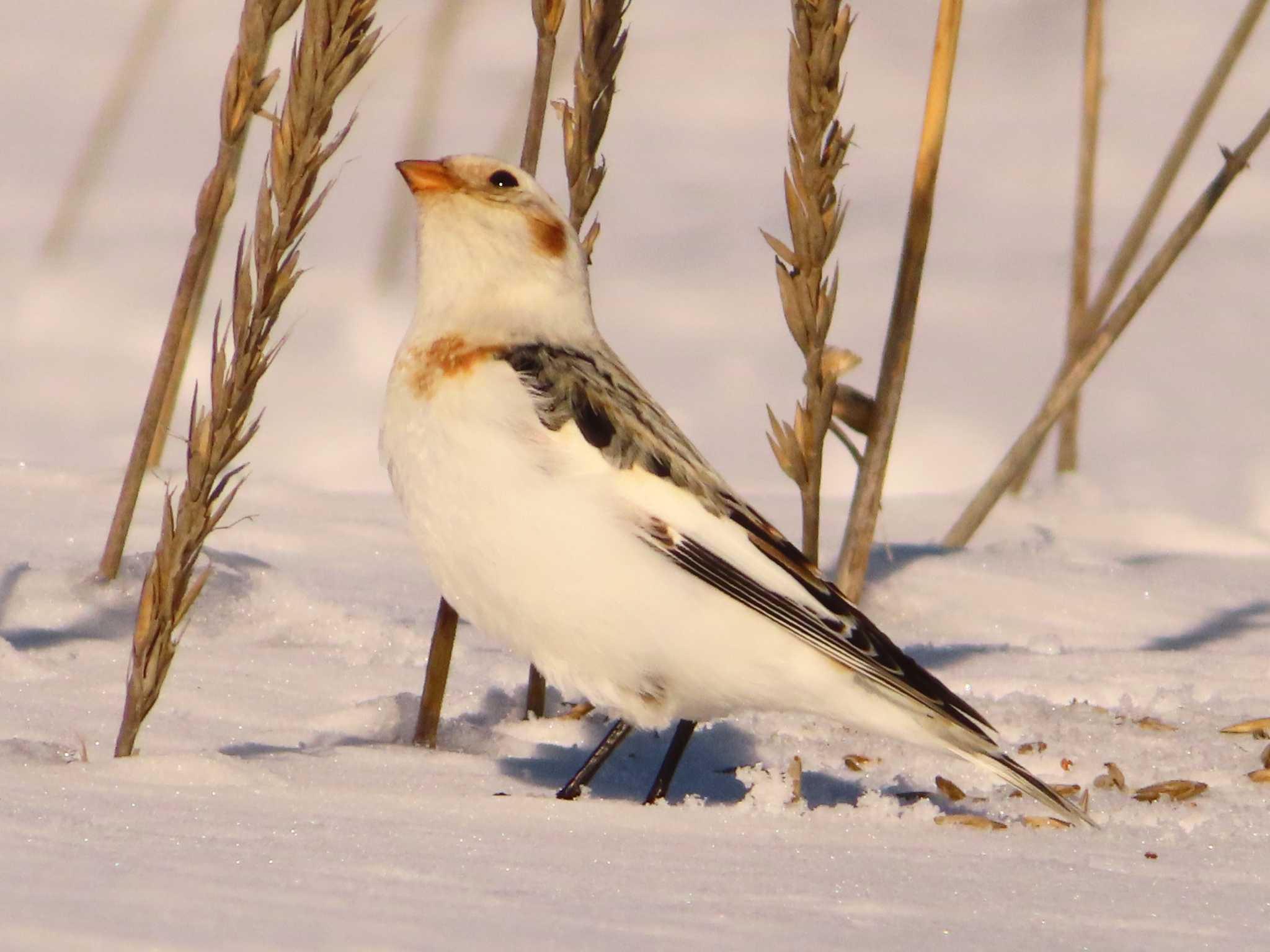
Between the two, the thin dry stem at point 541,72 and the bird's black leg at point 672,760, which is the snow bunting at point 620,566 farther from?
the thin dry stem at point 541,72

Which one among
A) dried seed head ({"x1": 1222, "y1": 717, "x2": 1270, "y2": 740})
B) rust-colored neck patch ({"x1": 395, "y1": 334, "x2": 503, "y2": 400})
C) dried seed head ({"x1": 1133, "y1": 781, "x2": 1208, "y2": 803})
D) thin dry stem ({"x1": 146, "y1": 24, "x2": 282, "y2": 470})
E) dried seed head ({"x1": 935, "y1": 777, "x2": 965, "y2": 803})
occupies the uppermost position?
thin dry stem ({"x1": 146, "y1": 24, "x2": 282, "y2": 470})

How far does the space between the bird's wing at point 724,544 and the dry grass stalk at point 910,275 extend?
2.09ft

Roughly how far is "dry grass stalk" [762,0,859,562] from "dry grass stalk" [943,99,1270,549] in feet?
2.96

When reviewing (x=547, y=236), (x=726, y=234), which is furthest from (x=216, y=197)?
(x=726, y=234)

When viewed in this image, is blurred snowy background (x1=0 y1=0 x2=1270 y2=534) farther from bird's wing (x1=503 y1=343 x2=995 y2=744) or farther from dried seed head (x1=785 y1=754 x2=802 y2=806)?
dried seed head (x1=785 y1=754 x2=802 y2=806)

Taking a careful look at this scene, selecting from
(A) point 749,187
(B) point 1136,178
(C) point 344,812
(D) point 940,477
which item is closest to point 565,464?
(C) point 344,812

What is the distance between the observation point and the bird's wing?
8.34 feet

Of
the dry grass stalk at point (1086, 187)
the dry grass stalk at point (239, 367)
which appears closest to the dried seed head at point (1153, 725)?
the dry grass stalk at point (239, 367)

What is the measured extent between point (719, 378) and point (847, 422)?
3.26 metres

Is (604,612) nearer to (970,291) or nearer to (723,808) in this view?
(723,808)

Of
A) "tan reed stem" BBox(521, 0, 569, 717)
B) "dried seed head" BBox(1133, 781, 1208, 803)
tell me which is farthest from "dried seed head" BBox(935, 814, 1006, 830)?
"tan reed stem" BBox(521, 0, 569, 717)

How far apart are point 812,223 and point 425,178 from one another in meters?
0.65

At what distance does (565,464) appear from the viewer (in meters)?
2.56

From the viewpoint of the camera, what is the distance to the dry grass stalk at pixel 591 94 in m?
2.90
